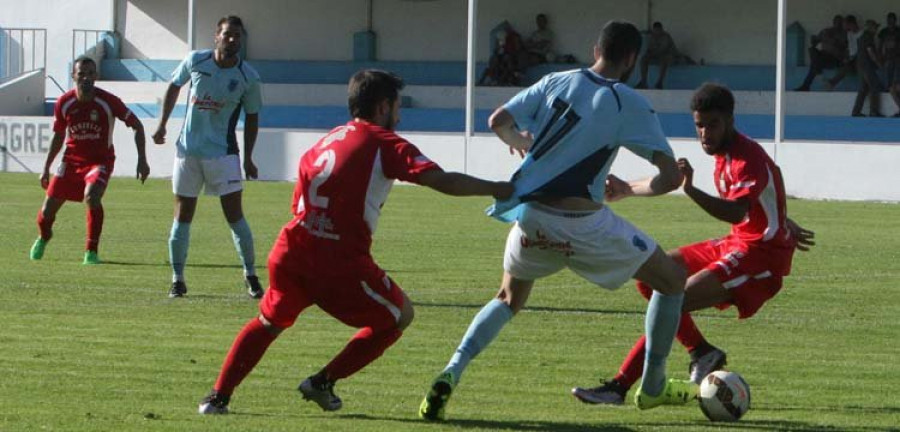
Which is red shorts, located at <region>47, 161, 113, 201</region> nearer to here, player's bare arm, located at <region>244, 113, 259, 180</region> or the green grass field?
the green grass field

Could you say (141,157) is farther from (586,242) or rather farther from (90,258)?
(586,242)

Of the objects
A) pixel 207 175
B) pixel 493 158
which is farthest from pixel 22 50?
pixel 207 175

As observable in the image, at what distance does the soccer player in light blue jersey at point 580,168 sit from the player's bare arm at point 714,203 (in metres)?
0.18

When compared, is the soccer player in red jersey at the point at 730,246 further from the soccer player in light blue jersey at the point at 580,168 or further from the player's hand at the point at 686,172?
the soccer player in light blue jersey at the point at 580,168

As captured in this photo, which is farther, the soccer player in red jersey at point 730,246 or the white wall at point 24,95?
the white wall at point 24,95

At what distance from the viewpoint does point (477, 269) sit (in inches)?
650

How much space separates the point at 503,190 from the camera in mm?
7793

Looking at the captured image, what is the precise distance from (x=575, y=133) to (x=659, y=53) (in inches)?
1223

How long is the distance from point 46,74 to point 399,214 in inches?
878

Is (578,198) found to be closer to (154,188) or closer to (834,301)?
(834,301)

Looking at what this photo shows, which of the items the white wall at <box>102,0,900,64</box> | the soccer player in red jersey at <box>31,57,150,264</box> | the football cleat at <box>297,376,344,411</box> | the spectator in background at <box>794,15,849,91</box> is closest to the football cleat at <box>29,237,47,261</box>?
the soccer player in red jersey at <box>31,57,150,264</box>

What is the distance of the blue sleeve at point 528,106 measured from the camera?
26.2ft

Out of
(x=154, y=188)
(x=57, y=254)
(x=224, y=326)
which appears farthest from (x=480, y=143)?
(x=224, y=326)

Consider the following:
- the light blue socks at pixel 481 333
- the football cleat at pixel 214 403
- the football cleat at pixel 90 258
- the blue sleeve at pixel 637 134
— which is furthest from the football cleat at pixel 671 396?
the football cleat at pixel 90 258
